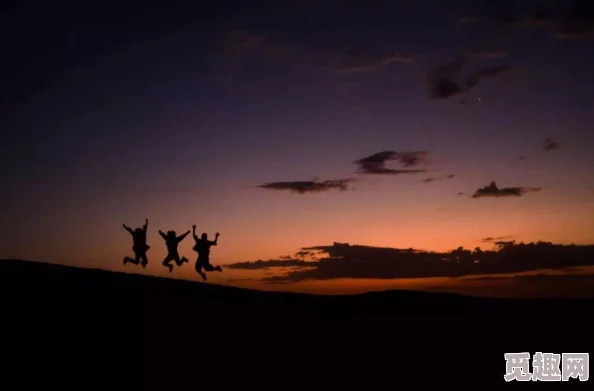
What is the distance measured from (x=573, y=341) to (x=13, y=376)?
13.5 metres

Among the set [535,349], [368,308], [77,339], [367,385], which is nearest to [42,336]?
[77,339]

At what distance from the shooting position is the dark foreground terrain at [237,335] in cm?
1287

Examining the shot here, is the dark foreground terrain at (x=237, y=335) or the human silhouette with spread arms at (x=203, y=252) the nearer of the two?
the dark foreground terrain at (x=237, y=335)

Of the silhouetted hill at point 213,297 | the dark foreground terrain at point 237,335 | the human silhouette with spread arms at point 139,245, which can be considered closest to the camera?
the dark foreground terrain at point 237,335

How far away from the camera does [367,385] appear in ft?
43.9

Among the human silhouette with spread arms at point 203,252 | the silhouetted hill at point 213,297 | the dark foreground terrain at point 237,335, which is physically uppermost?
the human silhouette with spread arms at point 203,252

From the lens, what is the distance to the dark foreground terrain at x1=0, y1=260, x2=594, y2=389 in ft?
42.2

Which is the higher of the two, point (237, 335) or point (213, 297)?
point (213, 297)

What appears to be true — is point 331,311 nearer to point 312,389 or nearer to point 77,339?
point 312,389

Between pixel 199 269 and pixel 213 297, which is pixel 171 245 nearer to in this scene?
pixel 199 269

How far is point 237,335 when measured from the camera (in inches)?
598

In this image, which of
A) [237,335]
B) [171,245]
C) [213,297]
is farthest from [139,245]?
[237,335]

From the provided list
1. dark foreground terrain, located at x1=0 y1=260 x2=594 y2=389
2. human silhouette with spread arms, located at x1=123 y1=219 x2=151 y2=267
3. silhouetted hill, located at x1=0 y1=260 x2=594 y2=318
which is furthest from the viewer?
human silhouette with spread arms, located at x1=123 y1=219 x2=151 y2=267

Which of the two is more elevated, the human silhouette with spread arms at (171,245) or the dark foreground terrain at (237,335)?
the human silhouette with spread arms at (171,245)
